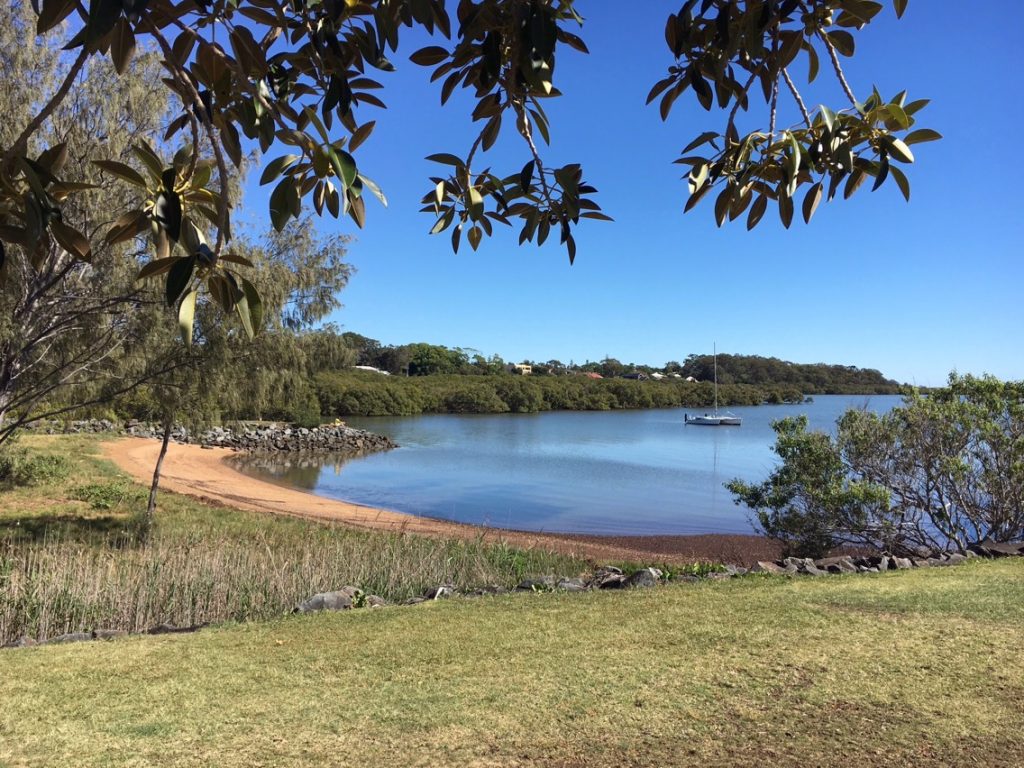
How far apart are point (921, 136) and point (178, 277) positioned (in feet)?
5.20

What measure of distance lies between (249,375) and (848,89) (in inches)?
369

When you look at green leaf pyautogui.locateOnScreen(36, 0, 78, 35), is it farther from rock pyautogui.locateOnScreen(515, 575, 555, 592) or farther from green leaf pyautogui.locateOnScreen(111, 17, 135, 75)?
rock pyautogui.locateOnScreen(515, 575, 555, 592)

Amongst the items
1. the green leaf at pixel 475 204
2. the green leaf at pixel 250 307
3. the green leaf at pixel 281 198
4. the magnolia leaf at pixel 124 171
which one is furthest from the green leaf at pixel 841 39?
the magnolia leaf at pixel 124 171

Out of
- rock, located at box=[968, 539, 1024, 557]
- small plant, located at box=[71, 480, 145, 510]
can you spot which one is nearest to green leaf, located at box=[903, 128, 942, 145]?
rock, located at box=[968, 539, 1024, 557]

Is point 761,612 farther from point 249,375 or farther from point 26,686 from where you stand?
point 249,375

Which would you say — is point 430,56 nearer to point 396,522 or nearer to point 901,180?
point 901,180

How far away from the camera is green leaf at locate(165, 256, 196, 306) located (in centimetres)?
109

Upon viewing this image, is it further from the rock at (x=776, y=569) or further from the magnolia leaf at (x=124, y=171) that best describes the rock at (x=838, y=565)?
the magnolia leaf at (x=124, y=171)

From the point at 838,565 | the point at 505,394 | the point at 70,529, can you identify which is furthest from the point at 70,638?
the point at 505,394

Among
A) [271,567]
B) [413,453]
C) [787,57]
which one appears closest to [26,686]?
[271,567]

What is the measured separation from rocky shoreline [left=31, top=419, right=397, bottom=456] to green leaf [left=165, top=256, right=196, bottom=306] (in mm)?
32315

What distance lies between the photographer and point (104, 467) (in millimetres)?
19938

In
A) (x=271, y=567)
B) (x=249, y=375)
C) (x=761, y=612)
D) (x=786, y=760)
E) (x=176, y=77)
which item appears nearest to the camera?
(x=176, y=77)

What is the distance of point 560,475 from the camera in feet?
92.9
